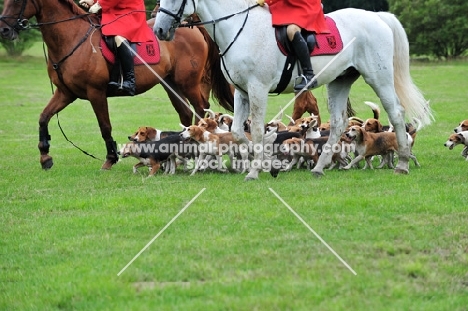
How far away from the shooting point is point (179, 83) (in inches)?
542

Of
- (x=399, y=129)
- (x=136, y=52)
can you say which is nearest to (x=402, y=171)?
(x=399, y=129)

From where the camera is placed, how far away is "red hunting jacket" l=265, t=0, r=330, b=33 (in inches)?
421

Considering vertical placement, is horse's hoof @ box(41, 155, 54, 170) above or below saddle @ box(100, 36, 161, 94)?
below

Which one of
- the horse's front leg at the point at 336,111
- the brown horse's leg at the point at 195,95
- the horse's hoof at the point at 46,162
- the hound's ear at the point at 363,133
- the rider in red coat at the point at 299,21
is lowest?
the horse's hoof at the point at 46,162

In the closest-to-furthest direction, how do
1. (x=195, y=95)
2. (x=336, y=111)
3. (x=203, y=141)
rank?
(x=336, y=111) < (x=203, y=141) < (x=195, y=95)

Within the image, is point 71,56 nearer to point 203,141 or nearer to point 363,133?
point 203,141

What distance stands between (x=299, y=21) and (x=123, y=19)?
9.66 ft

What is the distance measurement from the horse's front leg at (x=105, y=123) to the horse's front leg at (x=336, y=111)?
10.1ft

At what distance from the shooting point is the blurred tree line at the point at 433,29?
1906 inches

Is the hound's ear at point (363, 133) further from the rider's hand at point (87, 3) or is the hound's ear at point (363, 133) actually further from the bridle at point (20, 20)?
the bridle at point (20, 20)

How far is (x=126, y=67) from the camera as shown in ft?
41.2

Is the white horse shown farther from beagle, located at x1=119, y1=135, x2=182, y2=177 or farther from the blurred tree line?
the blurred tree line

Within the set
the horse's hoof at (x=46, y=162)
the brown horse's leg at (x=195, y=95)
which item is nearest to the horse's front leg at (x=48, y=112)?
the horse's hoof at (x=46, y=162)

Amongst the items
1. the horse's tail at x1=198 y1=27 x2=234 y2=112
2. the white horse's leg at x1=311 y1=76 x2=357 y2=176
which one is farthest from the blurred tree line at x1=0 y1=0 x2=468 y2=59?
the white horse's leg at x1=311 y1=76 x2=357 y2=176
